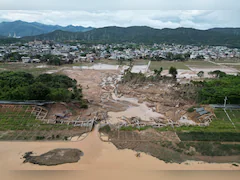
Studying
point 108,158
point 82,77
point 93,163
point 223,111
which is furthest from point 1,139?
point 82,77

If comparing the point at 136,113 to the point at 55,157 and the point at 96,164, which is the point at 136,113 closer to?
the point at 96,164

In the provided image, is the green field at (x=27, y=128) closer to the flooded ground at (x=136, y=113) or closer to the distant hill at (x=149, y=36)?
the flooded ground at (x=136, y=113)

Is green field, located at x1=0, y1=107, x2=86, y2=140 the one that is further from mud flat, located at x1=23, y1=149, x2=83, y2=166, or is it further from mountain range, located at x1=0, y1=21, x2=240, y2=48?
mountain range, located at x1=0, y1=21, x2=240, y2=48

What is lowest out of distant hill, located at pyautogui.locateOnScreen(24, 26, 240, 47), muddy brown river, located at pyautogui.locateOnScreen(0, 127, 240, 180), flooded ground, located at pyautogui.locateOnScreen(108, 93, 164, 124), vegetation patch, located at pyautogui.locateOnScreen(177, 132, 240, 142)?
muddy brown river, located at pyautogui.locateOnScreen(0, 127, 240, 180)

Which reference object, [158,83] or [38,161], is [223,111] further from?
[38,161]

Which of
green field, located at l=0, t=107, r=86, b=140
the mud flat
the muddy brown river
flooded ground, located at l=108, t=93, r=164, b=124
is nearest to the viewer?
the muddy brown river

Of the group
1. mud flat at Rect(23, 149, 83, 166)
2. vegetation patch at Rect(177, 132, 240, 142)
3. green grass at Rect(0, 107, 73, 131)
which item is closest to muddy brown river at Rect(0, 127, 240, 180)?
mud flat at Rect(23, 149, 83, 166)

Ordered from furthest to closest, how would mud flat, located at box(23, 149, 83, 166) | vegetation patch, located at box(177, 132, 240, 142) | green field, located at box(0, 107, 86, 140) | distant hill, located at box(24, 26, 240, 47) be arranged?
distant hill, located at box(24, 26, 240, 47)
green field, located at box(0, 107, 86, 140)
vegetation patch, located at box(177, 132, 240, 142)
mud flat, located at box(23, 149, 83, 166)
